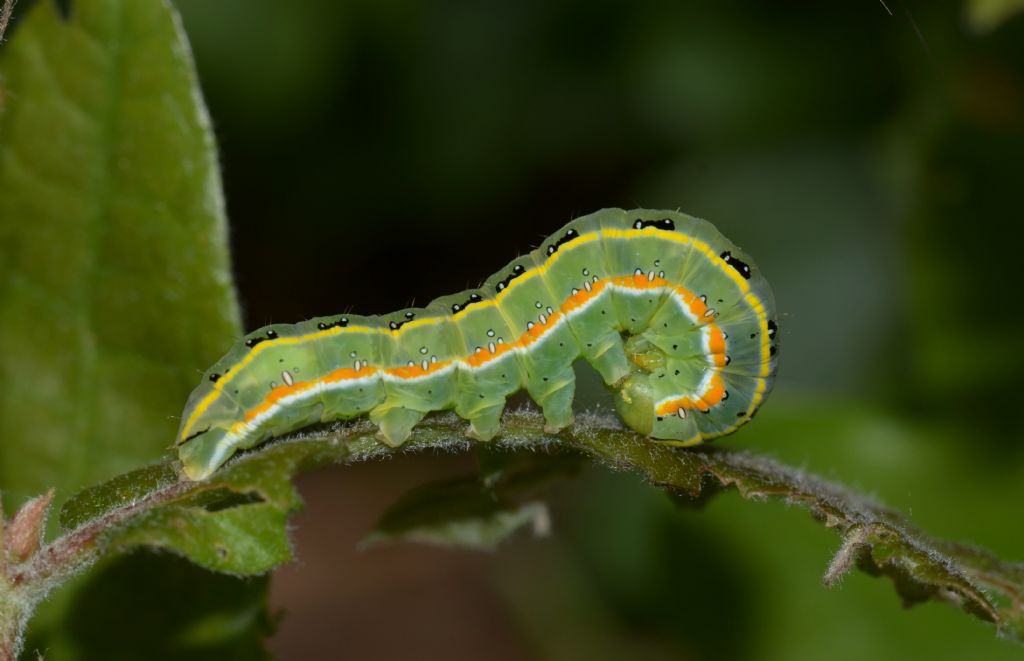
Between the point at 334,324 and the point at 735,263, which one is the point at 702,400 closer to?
the point at 735,263

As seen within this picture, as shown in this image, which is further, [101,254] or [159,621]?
[101,254]

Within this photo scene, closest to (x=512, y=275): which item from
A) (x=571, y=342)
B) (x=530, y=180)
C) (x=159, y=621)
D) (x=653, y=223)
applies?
(x=571, y=342)

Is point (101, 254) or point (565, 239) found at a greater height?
point (101, 254)

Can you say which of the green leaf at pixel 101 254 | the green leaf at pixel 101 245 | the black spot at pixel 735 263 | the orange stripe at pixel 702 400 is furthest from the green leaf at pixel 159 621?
the black spot at pixel 735 263

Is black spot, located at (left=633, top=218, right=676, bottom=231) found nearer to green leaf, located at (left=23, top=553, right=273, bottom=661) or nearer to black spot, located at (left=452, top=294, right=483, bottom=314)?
black spot, located at (left=452, top=294, right=483, bottom=314)

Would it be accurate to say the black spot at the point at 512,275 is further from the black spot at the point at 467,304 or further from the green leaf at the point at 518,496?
the green leaf at the point at 518,496

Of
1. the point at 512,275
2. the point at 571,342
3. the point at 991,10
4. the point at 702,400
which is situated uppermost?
the point at 991,10
